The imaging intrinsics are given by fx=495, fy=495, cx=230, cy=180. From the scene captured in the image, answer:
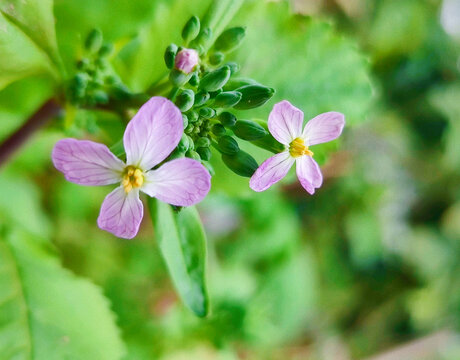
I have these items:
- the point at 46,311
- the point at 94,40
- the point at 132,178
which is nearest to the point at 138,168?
the point at 132,178

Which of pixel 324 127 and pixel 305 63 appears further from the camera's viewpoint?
pixel 305 63

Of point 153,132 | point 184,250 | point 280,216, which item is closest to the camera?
point 153,132

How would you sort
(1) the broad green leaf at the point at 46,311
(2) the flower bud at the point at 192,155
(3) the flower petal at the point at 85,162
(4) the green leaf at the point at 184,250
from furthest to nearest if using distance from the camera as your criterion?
(1) the broad green leaf at the point at 46,311 < (4) the green leaf at the point at 184,250 < (2) the flower bud at the point at 192,155 < (3) the flower petal at the point at 85,162

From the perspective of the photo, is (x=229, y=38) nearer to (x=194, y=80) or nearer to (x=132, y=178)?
(x=194, y=80)

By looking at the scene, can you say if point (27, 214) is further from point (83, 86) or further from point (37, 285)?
point (83, 86)

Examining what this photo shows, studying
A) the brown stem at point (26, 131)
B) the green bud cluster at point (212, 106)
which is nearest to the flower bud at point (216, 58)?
the green bud cluster at point (212, 106)

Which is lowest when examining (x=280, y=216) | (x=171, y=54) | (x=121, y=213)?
(x=121, y=213)

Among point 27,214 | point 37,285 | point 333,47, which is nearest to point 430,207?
point 333,47

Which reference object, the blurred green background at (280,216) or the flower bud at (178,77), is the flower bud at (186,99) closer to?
the flower bud at (178,77)
